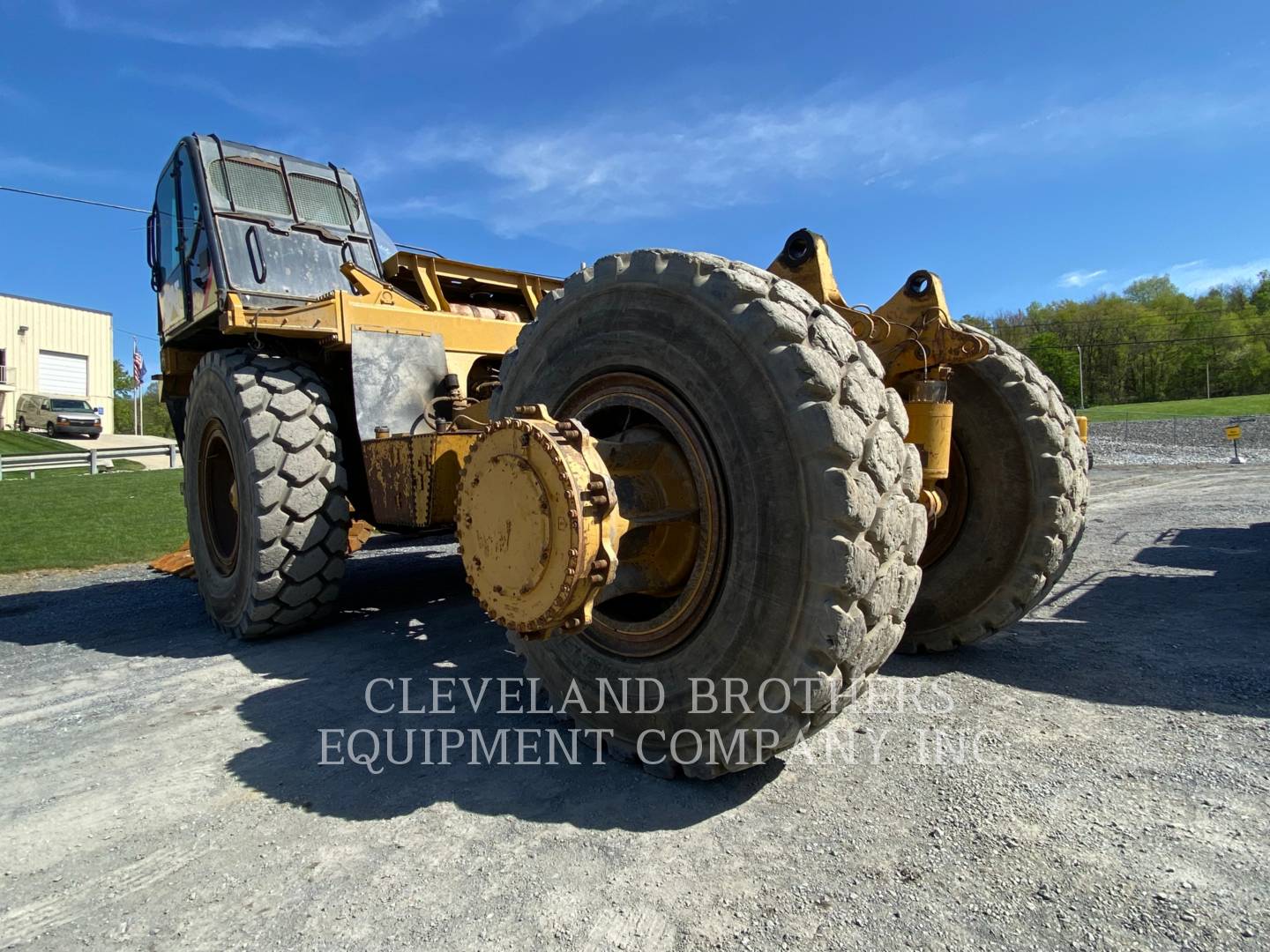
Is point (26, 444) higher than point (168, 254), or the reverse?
point (26, 444)

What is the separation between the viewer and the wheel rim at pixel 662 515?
7.71ft

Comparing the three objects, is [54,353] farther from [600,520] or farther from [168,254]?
[600,520]

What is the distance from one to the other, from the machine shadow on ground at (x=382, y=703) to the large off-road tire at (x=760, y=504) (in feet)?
0.68

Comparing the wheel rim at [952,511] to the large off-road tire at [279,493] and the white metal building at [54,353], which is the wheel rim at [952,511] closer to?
the large off-road tire at [279,493]

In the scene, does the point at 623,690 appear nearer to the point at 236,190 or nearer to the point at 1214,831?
the point at 1214,831

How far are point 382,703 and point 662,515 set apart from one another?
6.02 feet

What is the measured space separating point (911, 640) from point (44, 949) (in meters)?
3.46

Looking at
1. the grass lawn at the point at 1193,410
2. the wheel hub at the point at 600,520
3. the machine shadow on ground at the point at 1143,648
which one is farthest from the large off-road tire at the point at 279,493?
the grass lawn at the point at 1193,410

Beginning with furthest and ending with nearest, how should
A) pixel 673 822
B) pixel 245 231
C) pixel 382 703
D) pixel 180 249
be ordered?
1. pixel 180 249
2. pixel 245 231
3. pixel 382 703
4. pixel 673 822

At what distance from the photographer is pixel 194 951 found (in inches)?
70.4

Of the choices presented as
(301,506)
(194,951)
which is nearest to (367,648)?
(301,506)

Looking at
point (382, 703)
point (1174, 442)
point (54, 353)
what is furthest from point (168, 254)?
point (54, 353)

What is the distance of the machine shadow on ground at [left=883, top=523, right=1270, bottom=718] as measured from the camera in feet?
10.5

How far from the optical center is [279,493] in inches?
168
